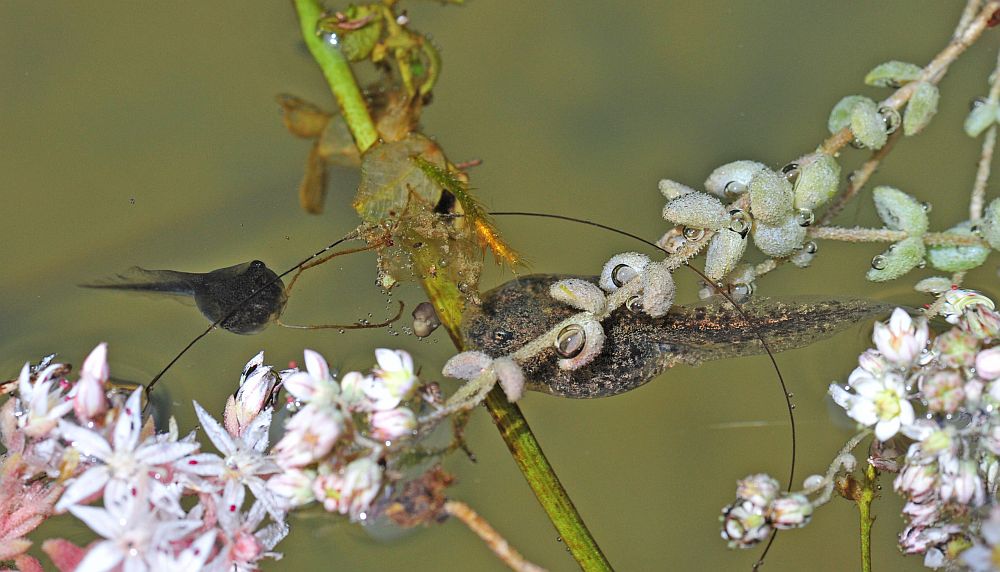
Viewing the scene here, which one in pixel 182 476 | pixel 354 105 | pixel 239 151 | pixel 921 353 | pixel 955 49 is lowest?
pixel 182 476

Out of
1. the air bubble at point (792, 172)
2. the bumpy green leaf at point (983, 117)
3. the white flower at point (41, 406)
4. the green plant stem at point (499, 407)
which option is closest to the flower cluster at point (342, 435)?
the white flower at point (41, 406)

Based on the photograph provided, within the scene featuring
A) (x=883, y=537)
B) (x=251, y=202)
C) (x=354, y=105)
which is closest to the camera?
(x=354, y=105)

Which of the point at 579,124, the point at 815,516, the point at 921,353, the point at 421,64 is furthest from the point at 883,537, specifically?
the point at 421,64

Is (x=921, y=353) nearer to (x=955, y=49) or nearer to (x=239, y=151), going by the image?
(x=955, y=49)

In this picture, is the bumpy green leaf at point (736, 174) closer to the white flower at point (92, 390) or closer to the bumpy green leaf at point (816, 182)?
the bumpy green leaf at point (816, 182)

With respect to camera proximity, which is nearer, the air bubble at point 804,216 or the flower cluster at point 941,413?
the flower cluster at point 941,413

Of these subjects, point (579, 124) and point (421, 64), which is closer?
point (421, 64)
